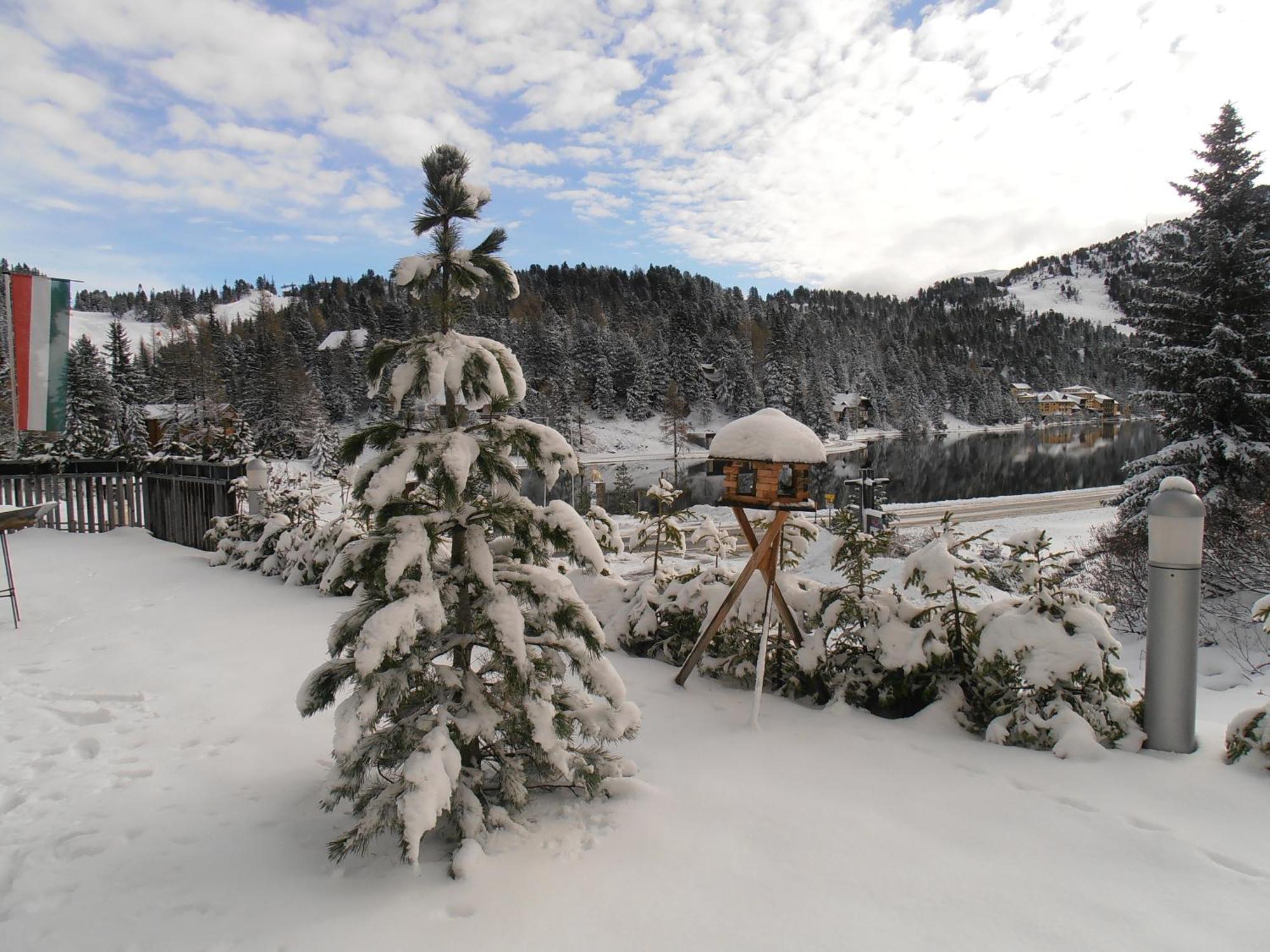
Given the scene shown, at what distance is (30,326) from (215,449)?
3171 millimetres

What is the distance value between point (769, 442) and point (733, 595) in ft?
3.46

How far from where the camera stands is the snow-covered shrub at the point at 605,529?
4.40m

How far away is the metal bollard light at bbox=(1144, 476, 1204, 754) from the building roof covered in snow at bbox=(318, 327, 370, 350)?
83352 millimetres

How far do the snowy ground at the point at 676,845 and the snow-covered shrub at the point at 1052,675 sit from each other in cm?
16

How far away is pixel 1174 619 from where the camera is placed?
329 centimetres

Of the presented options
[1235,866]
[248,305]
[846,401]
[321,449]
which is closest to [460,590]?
[1235,866]

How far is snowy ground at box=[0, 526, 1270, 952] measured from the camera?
Answer: 2.12 meters

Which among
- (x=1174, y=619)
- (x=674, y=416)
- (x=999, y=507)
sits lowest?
(x=999, y=507)

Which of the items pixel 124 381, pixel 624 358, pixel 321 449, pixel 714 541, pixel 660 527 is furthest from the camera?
pixel 624 358

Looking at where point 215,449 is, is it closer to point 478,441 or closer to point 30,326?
point 30,326

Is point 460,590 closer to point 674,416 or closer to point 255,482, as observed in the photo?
point 255,482

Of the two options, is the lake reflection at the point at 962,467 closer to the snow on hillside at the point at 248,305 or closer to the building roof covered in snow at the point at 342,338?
the building roof covered in snow at the point at 342,338

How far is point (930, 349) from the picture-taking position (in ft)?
379

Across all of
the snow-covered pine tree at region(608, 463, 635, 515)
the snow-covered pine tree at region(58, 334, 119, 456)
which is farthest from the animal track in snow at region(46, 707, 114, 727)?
the snow-covered pine tree at region(58, 334, 119, 456)
